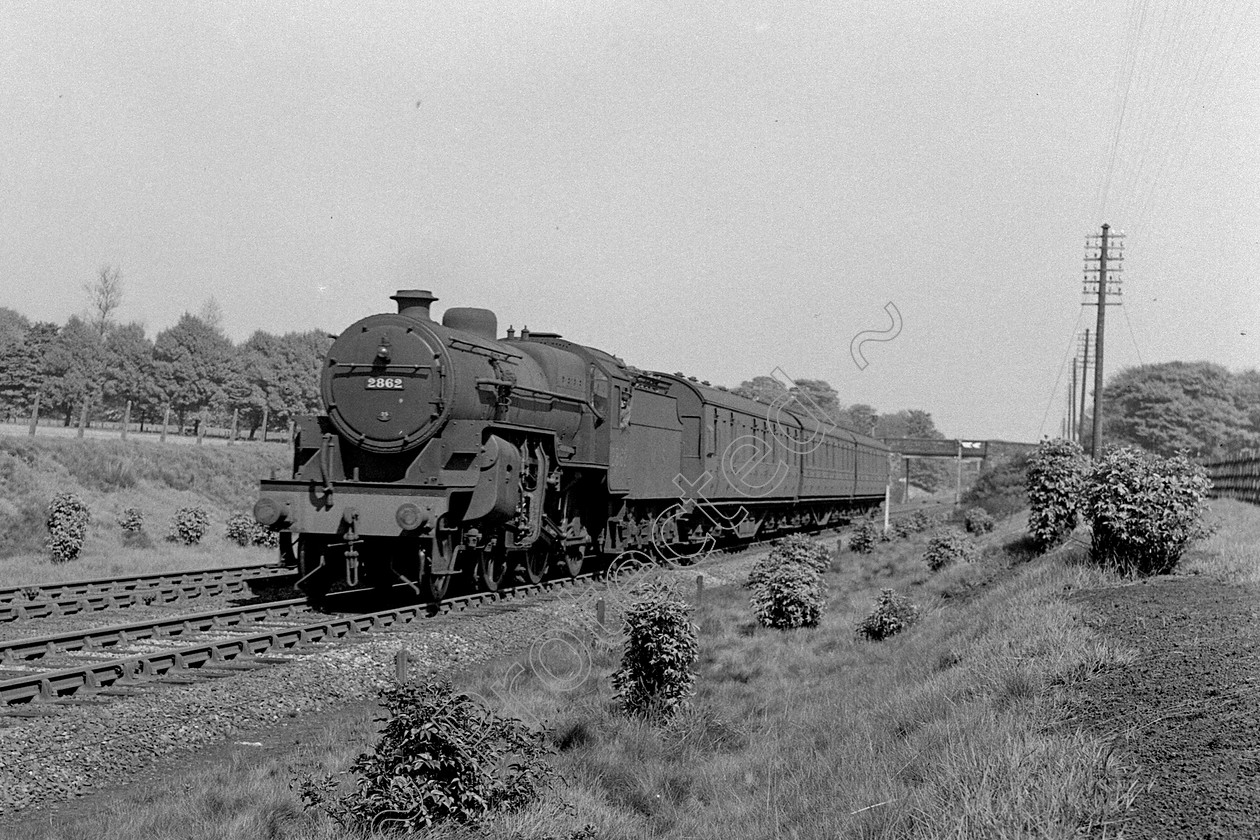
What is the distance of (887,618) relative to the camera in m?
13.7

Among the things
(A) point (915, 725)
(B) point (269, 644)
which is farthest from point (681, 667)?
(B) point (269, 644)

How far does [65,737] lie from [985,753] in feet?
21.1

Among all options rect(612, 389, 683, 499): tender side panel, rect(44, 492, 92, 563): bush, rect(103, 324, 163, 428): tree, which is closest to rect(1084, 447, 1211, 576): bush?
rect(612, 389, 683, 499): tender side panel

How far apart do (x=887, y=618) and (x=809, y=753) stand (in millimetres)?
6472

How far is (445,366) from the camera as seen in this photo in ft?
44.7

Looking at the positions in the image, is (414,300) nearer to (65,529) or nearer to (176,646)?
(176,646)

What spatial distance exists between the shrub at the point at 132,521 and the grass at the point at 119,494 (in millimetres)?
316

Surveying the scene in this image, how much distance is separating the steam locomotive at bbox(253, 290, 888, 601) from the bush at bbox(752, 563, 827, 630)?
3.50 meters

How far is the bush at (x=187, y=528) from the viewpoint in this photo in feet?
81.7

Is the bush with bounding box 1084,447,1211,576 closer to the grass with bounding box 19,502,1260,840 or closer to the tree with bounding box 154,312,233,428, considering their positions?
the grass with bounding box 19,502,1260,840

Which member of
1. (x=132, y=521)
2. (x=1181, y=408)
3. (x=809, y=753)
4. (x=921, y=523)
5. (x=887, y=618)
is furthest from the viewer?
(x=1181, y=408)

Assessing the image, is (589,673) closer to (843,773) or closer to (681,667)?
(681,667)

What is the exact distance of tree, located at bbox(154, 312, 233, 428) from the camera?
5322 cm

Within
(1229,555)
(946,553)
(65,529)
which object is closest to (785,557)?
(1229,555)
